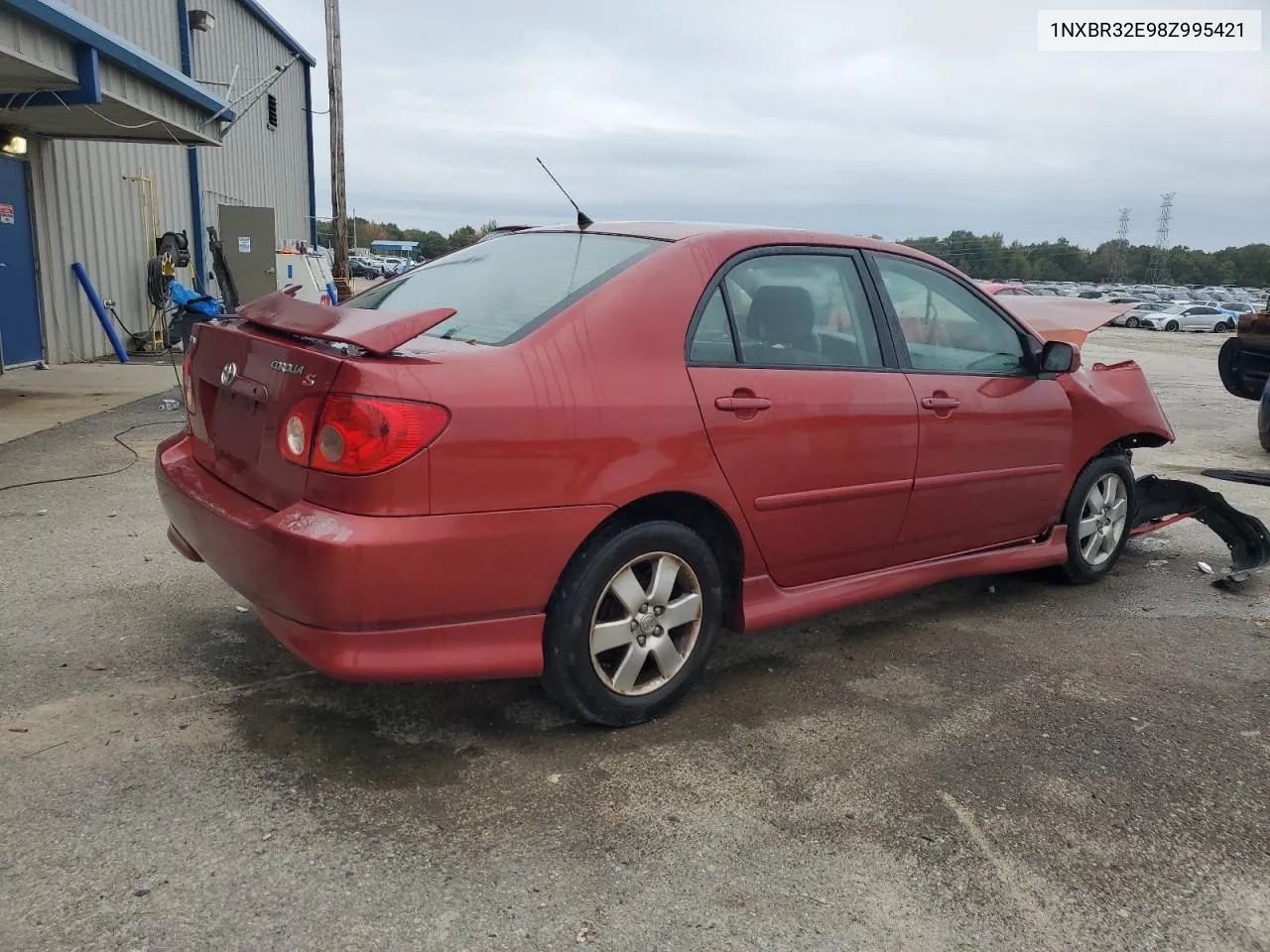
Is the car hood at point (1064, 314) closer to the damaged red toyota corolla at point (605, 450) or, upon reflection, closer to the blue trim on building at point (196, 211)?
the damaged red toyota corolla at point (605, 450)

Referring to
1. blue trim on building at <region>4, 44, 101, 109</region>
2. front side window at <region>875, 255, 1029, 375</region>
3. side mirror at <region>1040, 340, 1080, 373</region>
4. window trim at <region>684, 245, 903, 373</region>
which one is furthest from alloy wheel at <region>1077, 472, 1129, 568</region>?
blue trim on building at <region>4, 44, 101, 109</region>

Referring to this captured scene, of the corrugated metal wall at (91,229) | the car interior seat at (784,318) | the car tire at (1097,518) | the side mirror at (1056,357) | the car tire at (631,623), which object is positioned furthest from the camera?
Answer: the corrugated metal wall at (91,229)

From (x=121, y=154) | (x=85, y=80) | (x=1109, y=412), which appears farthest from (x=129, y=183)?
(x=1109, y=412)

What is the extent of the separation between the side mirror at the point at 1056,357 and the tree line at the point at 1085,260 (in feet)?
311

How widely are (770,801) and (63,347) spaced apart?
39.2 ft

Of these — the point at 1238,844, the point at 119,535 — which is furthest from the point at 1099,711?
the point at 119,535

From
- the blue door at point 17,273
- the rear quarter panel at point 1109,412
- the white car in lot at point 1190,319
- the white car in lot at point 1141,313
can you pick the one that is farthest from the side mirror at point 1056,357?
the white car in lot at point 1141,313

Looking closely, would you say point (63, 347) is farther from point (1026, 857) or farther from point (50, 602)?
point (1026, 857)

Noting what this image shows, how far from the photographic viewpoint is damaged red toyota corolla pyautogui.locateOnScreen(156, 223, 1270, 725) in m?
2.55

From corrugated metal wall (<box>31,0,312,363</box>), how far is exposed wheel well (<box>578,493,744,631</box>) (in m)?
11.0

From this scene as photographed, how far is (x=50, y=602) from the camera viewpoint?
4.01 meters

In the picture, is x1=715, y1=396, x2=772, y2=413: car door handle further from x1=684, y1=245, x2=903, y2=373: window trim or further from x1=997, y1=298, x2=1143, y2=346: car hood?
x1=997, y1=298, x2=1143, y2=346: car hood

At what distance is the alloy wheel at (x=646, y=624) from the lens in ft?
9.61

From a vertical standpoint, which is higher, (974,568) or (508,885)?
(974,568)
